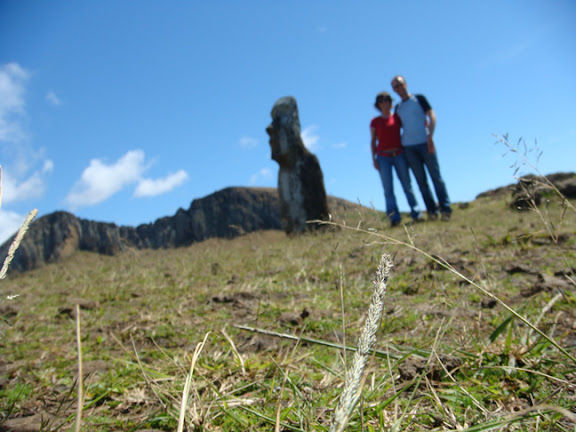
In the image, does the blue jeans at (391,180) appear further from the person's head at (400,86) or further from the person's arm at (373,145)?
the person's head at (400,86)

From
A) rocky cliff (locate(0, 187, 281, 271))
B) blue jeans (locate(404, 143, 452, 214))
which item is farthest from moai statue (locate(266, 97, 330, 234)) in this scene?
rocky cliff (locate(0, 187, 281, 271))

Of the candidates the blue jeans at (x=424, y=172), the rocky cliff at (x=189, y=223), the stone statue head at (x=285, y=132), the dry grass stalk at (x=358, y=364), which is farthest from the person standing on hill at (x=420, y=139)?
the rocky cliff at (x=189, y=223)

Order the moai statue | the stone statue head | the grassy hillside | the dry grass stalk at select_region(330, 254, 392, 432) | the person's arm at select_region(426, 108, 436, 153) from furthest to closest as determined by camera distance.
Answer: the stone statue head, the moai statue, the person's arm at select_region(426, 108, 436, 153), the grassy hillside, the dry grass stalk at select_region(330, 254, 392, 432)

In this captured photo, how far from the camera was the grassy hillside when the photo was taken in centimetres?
109

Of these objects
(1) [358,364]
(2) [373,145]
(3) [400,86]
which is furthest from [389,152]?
(1) [358,364]

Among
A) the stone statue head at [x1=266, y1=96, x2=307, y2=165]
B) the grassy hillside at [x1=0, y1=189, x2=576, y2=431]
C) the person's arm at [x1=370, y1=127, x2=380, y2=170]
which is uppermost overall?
the stone statue head at [x1=266, y1=96, x2=307, y2=165]

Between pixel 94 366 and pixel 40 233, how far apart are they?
4174 centimetres

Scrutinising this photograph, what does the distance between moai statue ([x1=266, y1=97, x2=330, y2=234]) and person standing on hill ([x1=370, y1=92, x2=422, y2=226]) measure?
7.17ft

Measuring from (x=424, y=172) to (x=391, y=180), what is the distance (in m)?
0.59

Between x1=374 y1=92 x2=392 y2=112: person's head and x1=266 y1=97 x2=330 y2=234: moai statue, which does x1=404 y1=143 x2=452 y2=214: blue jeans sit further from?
x1=266 y1=97 x2=330 y2=234: moai statue

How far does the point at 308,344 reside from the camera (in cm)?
189

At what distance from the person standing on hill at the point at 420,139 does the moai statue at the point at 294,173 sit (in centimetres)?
276

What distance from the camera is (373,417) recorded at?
42.6 inches

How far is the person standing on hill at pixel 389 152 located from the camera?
727cm
